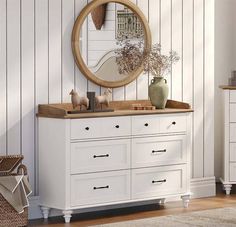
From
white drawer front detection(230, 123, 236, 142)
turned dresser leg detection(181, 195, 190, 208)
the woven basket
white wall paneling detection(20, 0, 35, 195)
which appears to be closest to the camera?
the woven basket

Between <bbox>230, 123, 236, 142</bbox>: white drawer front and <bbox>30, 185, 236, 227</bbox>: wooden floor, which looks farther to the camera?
<bbox>230, 123, 236, 142</bbox>: white drawer front

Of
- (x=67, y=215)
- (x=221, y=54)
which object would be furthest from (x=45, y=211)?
(x=221, y=54)

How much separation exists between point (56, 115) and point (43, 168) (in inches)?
15.8

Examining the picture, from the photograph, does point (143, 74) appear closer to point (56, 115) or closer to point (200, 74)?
point (200, 74)

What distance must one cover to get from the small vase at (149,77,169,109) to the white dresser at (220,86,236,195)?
0.75m

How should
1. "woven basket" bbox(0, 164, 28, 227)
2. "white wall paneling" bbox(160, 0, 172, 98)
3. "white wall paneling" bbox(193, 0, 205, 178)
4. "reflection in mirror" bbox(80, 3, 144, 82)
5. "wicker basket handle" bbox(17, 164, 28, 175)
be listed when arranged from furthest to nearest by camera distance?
"white wall paneling" bbox(193, 0, 205, 178) < "white wall paneling" bbox(160, 0, 172, 98) < "reflection in mirror" bbox(80, 3, 144, 82) < "wicker basket handle" bbox(17, 164, 28, 175) < "woven basket" bbox(0, 164, 28, 227)

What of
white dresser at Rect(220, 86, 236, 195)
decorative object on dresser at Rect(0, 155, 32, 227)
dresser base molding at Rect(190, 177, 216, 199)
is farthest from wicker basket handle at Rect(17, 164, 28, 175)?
white dresser at Rect(220, 86, 236, 195)

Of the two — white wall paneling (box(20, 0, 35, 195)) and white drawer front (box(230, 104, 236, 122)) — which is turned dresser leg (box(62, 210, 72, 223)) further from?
white drawer front (box(230, 104, 236, 122))

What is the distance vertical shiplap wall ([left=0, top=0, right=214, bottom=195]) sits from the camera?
16.9ft

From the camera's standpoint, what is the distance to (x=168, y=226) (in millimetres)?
5008

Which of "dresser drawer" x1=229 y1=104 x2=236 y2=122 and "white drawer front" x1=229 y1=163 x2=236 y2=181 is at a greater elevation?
"dresser drawer" x1=229 y1=104 x2=236 y2=122

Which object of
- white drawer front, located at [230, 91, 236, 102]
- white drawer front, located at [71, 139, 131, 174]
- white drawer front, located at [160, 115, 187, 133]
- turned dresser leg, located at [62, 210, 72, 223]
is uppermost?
white drawer front, located at [230, 91, 236, 102]

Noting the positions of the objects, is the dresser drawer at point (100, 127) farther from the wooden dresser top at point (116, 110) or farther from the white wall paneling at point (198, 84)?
the white wall paneling at point (198, 84)

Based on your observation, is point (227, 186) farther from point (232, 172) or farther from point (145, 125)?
point (145, 125)
